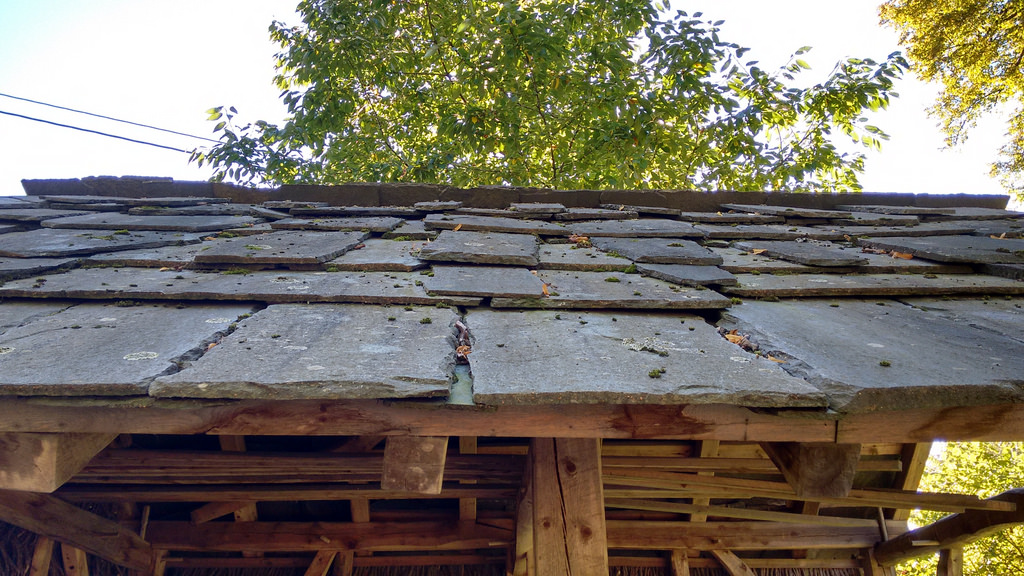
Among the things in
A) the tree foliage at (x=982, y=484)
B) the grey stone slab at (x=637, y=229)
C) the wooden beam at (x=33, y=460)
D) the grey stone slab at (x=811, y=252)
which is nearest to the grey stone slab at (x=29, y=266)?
the wooden beam at (x=33, y=460)

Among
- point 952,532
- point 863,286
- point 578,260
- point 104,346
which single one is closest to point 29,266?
point 104,346

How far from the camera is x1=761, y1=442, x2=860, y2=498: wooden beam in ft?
4.44

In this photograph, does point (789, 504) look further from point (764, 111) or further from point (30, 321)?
point (764, 111)

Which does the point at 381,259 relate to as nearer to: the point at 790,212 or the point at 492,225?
the point at 492,225

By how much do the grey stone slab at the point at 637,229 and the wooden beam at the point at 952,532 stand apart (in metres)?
1.94

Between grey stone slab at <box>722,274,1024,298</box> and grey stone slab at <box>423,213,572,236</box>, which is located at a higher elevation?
grey stone slab at <box>423,213,572,236</box>

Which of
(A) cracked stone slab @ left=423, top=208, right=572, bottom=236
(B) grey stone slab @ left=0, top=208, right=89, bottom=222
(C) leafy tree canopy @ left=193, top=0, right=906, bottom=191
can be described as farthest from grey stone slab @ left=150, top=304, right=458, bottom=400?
(C) leafy tree canopy @ left=193, top=0, right=906, bottom=191

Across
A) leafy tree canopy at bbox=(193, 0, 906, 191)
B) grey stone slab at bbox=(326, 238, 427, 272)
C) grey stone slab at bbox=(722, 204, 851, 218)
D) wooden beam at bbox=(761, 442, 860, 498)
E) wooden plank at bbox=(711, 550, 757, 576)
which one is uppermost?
leafy tree canopy at bbox=(193, 0, 906, 191)

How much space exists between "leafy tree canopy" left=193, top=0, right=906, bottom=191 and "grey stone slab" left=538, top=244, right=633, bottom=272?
479 cm

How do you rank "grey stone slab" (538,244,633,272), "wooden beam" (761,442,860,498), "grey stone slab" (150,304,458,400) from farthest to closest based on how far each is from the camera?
"grey stone slab" (538,244,633,272)
"wooden beam" (761,442,860,498)
"grey stone slab" (150,304,458,400)

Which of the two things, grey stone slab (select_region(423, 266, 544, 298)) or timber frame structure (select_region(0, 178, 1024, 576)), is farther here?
grey stone slab (select_region(423, 266, 544, 298))

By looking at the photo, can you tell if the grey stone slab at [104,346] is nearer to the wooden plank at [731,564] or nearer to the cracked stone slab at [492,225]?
the cracked stone slab at [492,225]

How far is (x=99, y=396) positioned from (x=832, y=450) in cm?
172

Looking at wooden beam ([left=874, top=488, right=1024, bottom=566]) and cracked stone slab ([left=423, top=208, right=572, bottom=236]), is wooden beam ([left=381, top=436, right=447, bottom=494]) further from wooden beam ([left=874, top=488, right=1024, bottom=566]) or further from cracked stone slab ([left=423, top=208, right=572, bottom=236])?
wooden beam ([left=874, top=488, right=1024, bottom=566])
